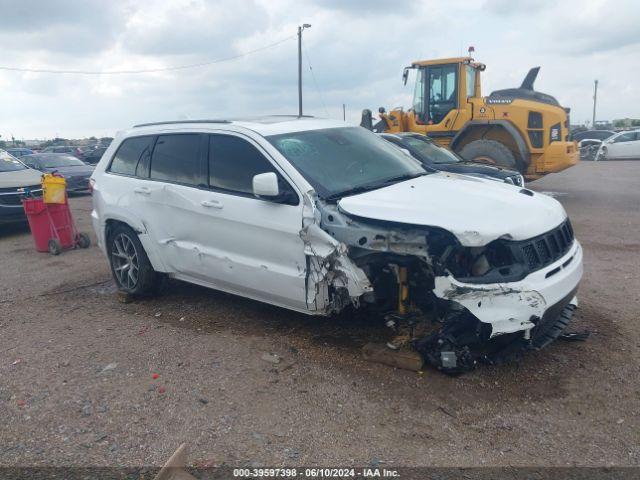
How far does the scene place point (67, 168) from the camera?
54.7ft

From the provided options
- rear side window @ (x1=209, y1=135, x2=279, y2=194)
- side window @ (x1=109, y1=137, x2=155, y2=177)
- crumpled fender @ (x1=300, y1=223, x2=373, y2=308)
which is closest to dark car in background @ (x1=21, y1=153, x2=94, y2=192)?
side window @ (x1=109, y1=137, x2=155, y2=177)

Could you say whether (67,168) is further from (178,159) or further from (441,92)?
(178,159)

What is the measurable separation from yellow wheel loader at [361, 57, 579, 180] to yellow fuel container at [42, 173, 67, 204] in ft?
25.8

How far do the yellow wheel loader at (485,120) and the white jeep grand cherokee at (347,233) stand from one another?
295 inches

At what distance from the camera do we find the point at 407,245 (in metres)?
3.78

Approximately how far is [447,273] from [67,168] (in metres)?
15.8

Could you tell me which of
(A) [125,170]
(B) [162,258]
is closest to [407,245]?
(B) [162,258]

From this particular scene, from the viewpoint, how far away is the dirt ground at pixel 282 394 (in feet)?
10.4

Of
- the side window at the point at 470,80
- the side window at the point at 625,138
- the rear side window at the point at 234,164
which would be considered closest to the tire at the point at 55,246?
the rear side window at the point at 234,164

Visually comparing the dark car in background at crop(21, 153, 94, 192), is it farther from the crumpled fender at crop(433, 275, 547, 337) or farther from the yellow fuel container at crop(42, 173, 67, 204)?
the crumpled fender at crop(433, 275, 547, 337)

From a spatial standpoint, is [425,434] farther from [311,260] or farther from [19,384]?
[19,384]

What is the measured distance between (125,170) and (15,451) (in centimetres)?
326

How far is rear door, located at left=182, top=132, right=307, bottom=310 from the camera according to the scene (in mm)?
4301

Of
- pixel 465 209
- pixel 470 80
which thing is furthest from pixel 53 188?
pixel 470 80
